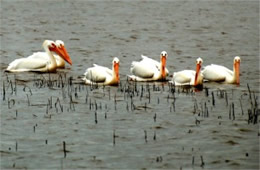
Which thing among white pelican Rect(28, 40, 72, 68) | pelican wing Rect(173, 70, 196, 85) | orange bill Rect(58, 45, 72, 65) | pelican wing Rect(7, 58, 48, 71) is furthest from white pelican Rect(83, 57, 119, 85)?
orange bill Rect(58, 45, 72, 65)

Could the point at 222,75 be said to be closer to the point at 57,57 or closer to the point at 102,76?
the point at 102,76

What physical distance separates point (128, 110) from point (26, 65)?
4.87 m

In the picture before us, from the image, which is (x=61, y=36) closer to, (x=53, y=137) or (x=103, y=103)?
(x=103, y=103)

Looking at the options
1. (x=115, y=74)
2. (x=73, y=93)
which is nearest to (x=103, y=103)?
(x=73, y=93)

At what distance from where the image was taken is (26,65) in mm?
16906

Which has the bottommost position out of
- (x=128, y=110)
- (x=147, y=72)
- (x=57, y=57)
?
(x=128, y=110)

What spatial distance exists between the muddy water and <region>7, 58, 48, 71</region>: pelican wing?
317 mm

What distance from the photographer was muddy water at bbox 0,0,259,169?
32.1 feet

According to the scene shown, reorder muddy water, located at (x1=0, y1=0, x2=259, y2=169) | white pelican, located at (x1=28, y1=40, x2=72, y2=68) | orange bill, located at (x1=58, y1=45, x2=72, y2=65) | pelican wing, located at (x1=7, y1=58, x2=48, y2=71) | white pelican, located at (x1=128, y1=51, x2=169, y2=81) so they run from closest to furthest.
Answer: muddy water, located at (x1=0, y1=0, x2=259, y2=169), white pelican, located at (x1=128, y1=51, x2=169, y2=81), pelican wing, located at (x1=7, y1=58, x2=48, y2=71), white pelican, located at (x1=28, y1=40, x2=72, y2=68), orange bill, located at (x1=58, y1=45, x2=72, y2=65)

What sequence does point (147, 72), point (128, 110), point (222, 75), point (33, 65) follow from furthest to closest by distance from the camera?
point (33, 65), point (147, 72), point (222, 75), point (128, 110)

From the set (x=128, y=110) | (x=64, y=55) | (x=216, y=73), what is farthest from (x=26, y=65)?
(x=128, y=110)

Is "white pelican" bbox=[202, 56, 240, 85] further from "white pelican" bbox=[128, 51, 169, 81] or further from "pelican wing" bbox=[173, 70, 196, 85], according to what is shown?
"white pelican" bbox=[128, 51, 169, 81]

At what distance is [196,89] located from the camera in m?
14.8

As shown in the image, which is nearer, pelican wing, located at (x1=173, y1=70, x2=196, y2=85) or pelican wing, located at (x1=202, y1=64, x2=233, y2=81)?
pelican wing, located at (x1=173, y1=70, x2=196, y2=85)
